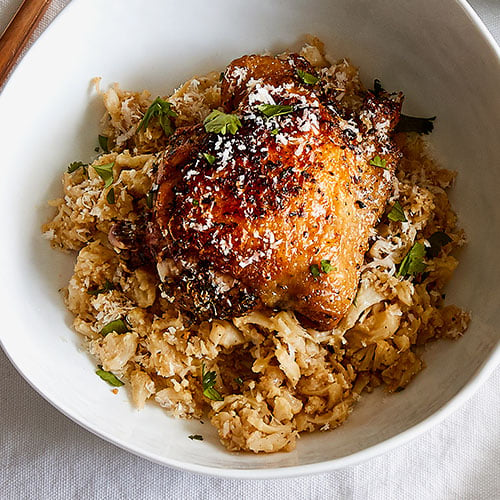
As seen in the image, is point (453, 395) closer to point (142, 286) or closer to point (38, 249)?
point (142, 286)

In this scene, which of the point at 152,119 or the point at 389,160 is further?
the point at 152,119

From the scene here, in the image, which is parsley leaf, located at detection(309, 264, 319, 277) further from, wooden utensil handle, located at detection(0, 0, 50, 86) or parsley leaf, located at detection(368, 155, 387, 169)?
wooden utensil handle, located at detection(0, 0, 50, 86)

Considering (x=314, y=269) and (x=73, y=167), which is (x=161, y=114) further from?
(x=314, y=269)

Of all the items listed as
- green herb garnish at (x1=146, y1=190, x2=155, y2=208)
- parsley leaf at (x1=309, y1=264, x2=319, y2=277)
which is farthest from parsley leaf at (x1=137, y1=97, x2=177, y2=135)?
parsley leaf at (x1=309, y1=264, x2=319, y2=277)

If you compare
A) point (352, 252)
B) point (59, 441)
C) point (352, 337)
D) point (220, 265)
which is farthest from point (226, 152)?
point (59, 441)

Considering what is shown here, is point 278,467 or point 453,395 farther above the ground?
point 453,395

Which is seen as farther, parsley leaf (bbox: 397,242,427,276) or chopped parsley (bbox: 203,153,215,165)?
parsley leaf (bbox: 397,242,427,276)

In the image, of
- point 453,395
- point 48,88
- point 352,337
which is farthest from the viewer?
point 48,88
